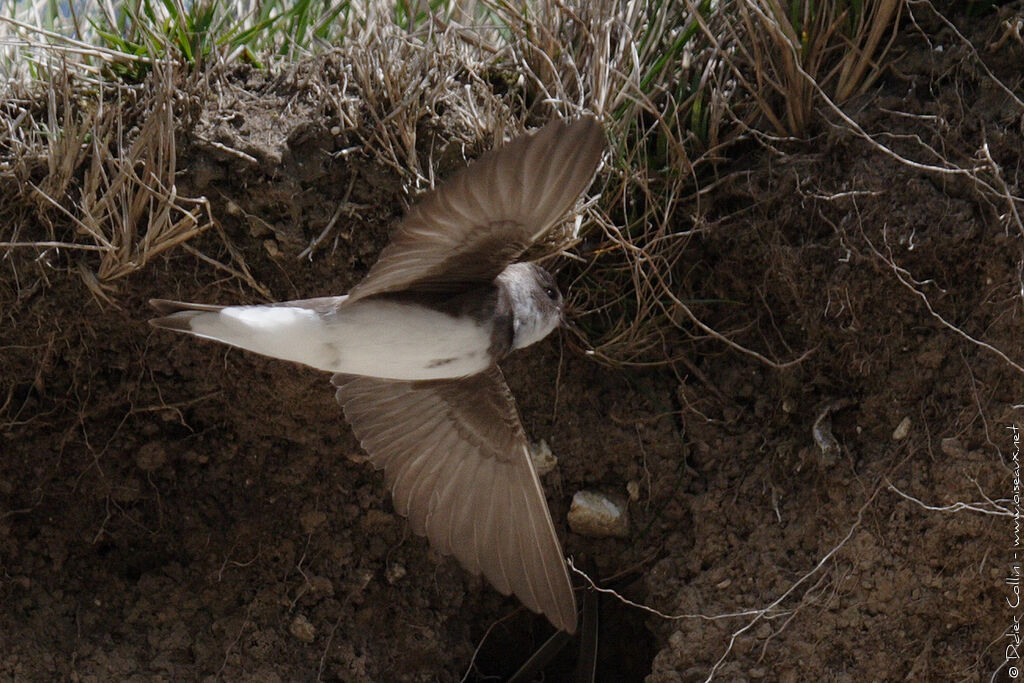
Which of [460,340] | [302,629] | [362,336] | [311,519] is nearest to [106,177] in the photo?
[362,336]

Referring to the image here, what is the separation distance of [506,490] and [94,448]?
0.77 meters

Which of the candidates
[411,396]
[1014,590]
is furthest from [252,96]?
[1014,590]

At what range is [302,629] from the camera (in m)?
2.06

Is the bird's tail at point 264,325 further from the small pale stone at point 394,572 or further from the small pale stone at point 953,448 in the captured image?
the small pale stone at point 953,448

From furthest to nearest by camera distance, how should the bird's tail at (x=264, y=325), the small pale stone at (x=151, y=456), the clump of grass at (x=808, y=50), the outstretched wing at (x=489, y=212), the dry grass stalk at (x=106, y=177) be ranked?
the small pale stone at (x=151, y=456), the clump of grass at (x=808, y=50), the dry grass stalk at (x=106, y=177), the bird's tail at (x=264, y=325), the outstretched wing at (x=489, y=212)

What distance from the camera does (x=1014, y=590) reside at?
174 cm

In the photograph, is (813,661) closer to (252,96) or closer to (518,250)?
(518,250)

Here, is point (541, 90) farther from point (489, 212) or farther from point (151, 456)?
point (151, 456)

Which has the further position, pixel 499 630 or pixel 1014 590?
pixel 499 630

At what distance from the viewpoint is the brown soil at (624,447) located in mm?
1832

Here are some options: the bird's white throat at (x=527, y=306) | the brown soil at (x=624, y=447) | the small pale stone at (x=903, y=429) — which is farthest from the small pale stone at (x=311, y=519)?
the small pale stone at (x=903, y=429)

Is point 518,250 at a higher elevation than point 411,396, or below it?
higher

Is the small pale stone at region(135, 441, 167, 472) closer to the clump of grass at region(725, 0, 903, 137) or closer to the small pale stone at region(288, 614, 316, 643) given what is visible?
the small pale stone at region(288, 614, 316, 643)

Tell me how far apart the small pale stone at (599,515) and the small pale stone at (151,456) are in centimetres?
77
